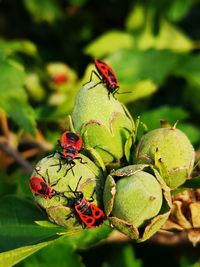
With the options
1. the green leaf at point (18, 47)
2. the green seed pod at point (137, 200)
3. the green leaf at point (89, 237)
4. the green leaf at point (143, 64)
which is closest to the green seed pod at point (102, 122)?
the green seed pod at point (137, 200)

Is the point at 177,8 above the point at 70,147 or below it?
above

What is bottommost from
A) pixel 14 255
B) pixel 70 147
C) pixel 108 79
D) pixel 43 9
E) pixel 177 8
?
pixel 14 255

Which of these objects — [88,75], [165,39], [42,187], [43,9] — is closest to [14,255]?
[42,187]

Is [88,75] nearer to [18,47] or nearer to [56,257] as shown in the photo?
[18,47]

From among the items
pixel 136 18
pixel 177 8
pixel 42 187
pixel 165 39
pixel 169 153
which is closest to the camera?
pixel 42 187

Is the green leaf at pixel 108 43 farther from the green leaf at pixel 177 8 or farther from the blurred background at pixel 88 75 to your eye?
the green leaf at pixel 177 8

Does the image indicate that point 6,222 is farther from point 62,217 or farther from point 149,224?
point 149,224

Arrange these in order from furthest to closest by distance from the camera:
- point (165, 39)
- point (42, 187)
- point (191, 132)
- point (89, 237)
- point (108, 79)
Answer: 1. point (165, 39)
2. point (191, 132)
3. point (89, 237)
4. point (108, 79)
5. point (42, 187)

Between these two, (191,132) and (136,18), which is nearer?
(191,132)
